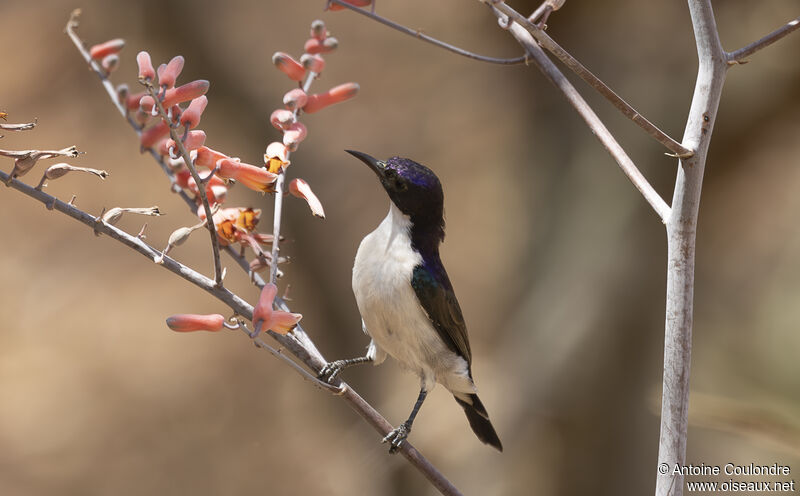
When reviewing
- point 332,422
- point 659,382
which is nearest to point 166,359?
point 332,422

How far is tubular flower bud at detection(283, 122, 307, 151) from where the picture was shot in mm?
1721

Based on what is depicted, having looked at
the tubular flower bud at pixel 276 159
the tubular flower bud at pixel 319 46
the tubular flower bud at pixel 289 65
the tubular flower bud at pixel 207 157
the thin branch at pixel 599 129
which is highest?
the thin branch at pixel 599 129

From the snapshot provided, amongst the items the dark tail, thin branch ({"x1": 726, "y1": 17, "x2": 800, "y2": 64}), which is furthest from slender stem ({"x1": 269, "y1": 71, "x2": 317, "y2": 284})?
the dark tail

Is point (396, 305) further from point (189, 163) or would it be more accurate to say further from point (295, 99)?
point (189, 163)

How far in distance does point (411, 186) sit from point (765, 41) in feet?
3.63

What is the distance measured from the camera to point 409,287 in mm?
2252

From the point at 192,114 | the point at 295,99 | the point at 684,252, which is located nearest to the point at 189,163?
the point at 192,114

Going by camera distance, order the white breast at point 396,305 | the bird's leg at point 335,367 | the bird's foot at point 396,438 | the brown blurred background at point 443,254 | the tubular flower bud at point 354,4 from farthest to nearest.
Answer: the brown blurred background at point 443,254, the white breast at point 396,305, the bird's foot at point 396,438, the tubular flower bud at point 354,4, the bird's leg at point 335,367

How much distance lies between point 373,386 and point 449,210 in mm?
1891

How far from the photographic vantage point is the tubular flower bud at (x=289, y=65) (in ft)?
5.77

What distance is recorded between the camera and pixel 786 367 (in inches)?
176

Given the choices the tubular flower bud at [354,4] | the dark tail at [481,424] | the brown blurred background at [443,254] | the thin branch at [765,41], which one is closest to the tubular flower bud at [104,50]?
the tubular flower bud at [354,4]

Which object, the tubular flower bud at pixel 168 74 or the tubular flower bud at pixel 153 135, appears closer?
the tubular flower bud at pixel 168 74

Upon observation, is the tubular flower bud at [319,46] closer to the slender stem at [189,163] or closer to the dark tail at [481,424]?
the slender stem at [189,163]
